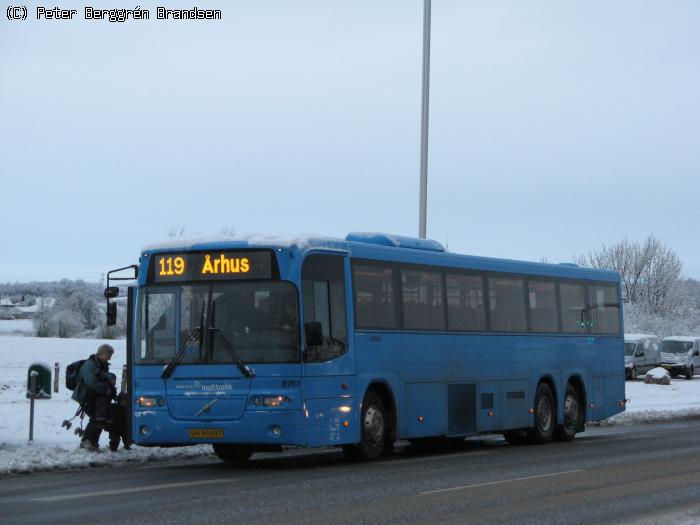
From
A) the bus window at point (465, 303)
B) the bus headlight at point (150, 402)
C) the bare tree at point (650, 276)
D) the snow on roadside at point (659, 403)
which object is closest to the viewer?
the bus headlight at point (150, 402)

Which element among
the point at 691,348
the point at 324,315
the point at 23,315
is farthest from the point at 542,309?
the point at 23,315

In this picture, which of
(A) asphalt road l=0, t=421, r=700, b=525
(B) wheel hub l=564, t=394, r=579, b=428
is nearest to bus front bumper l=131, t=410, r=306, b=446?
(A) asphalt road l=0, t=421, r=700, b=525

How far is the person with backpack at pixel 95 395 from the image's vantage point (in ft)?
65.9

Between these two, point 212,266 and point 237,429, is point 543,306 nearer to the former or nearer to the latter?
point 212,266

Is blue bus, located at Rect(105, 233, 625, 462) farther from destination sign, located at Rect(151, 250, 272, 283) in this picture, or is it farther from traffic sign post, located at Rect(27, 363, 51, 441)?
traffic sign post, located at Rect(27, 363, 51, 441)

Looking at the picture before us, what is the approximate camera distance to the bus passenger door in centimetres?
1781

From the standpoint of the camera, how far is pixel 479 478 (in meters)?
15.9

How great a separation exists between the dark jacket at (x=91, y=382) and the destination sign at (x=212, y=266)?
8.33ft

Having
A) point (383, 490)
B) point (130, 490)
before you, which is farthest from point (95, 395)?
point (383, 490)

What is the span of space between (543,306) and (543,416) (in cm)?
196

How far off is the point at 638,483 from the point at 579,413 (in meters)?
10.7

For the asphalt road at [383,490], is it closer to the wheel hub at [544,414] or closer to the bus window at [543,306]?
the wheel hub at [544,414]

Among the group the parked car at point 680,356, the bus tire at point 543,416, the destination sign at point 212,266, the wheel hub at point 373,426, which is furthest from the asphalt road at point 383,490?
the parked car at point 680,356

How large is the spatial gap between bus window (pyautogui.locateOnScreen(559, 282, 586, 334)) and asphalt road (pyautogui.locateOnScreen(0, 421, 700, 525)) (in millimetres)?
4722
